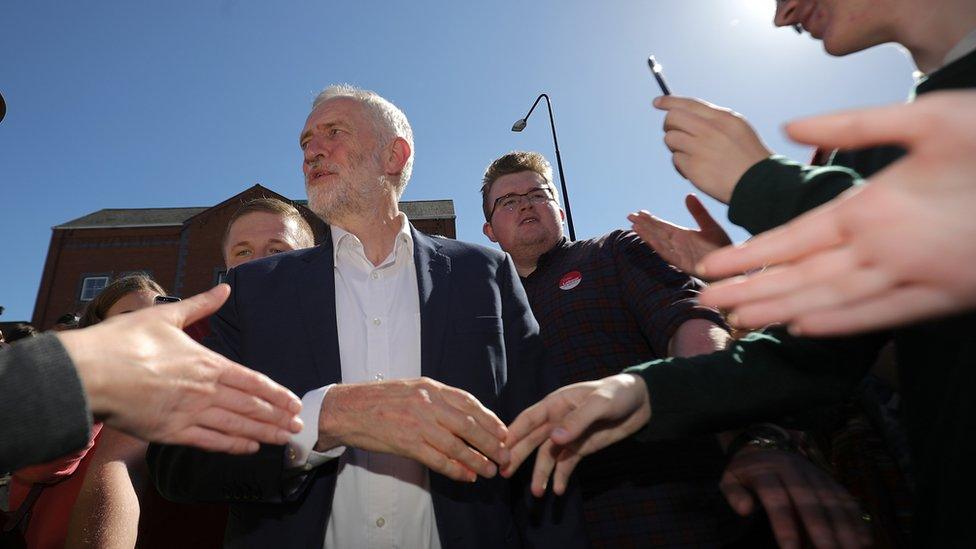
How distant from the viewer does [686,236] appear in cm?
203

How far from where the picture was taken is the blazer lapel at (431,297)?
2.07 metres

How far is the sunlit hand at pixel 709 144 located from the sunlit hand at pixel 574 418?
2.12 feet

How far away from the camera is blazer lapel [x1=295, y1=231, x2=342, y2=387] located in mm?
1968

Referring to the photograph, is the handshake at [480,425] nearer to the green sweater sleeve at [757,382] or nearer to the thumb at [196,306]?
the green sweater sleeve at [757,382]

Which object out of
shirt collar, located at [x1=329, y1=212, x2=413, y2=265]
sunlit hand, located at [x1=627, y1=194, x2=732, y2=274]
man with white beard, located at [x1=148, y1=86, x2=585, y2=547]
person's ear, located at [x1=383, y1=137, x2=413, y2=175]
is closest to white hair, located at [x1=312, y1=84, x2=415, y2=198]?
person's ear, located at [x1=383, y1=137, x2=413, y2=175]

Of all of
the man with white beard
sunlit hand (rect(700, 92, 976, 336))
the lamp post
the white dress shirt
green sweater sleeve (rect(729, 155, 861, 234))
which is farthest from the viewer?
the lamp post

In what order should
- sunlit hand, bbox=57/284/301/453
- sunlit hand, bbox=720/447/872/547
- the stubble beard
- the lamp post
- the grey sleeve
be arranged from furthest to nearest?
the lamp post, the stubble beard, sunlit hand, bbox=720/447/872/547, sunlit hand, bbox=57/284/301/453, the grey sleeve

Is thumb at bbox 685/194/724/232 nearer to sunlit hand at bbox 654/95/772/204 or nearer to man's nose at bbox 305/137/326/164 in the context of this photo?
sunlit hand at bbox 654/95/772/204

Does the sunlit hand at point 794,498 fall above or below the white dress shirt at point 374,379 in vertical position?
below

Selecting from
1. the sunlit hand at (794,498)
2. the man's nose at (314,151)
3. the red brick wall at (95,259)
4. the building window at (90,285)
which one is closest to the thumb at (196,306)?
the sunlit hand at (794,498)

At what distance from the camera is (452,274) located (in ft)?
7.77

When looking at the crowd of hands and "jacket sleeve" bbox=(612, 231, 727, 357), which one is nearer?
the crowd of hands

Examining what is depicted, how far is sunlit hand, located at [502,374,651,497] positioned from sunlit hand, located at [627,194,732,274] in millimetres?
690


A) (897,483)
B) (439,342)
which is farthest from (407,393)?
(897,483)
